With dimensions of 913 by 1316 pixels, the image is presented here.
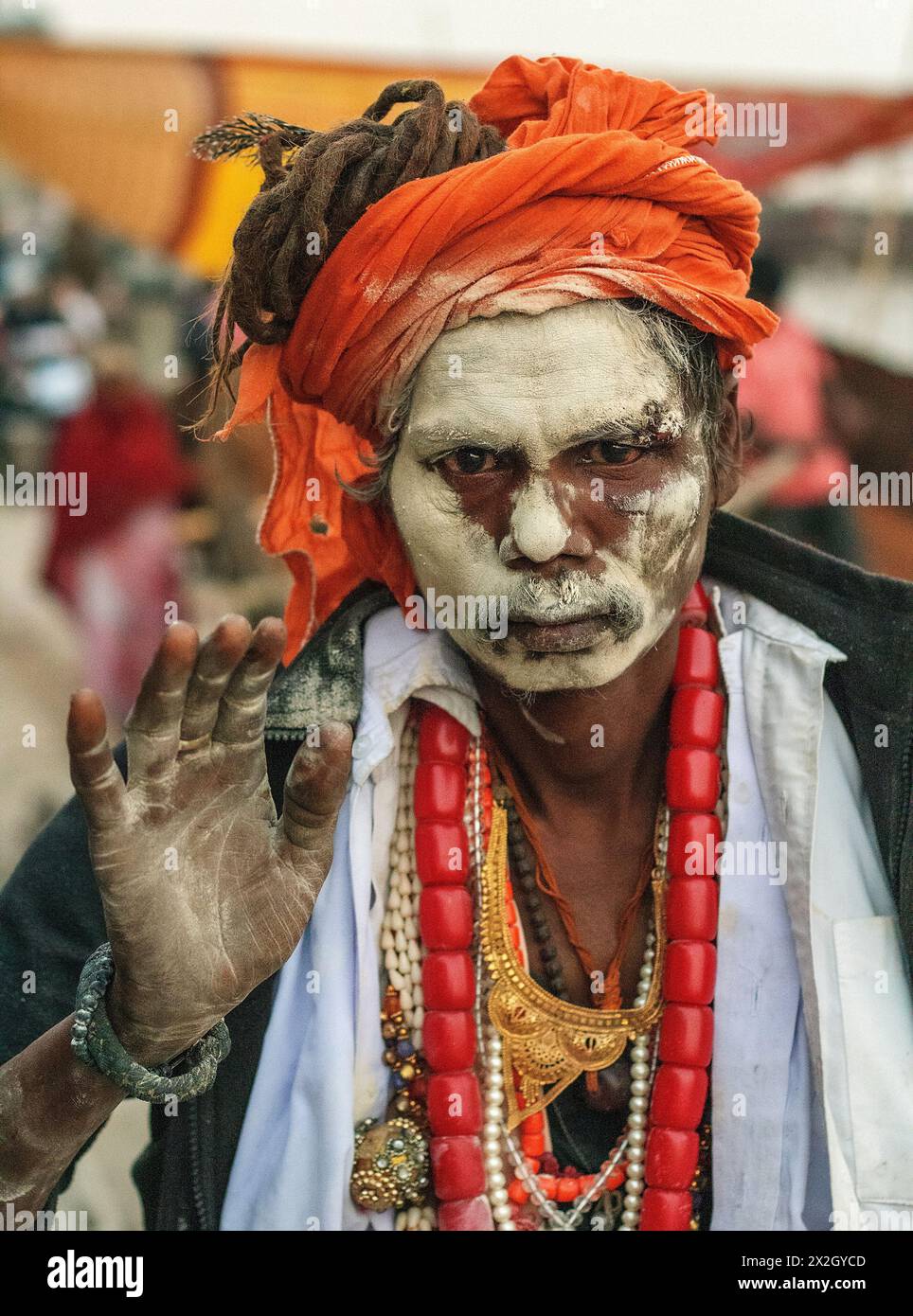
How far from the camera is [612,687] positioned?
2.38m

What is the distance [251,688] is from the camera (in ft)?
6.12

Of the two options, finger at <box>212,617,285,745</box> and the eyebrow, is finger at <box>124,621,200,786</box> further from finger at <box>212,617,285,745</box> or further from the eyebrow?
the eyebrow

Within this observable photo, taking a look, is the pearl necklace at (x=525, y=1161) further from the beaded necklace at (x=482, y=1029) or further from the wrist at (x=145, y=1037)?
the wrist at (x=145, y=1037)

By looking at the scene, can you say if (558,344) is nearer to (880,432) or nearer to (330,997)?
(330,997)

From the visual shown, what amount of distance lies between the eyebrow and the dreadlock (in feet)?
1.09

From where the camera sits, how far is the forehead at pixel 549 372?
→ 7.00 feet

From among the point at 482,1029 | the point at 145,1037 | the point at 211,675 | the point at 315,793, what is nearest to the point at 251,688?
the point at 211,675

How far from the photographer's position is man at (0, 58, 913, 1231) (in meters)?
2.10

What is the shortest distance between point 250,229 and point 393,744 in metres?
0.91

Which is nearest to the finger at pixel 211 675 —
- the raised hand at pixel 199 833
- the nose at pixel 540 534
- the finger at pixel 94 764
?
the raised hand at pixel 199 833

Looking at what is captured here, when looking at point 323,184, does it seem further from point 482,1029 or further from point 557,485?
point 482,1029

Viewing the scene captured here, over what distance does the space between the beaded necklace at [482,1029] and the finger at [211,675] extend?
25.5 inches

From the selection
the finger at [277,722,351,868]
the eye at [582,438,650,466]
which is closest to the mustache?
the eye at [582,438,650,466]

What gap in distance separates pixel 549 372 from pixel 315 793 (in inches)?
29.6
